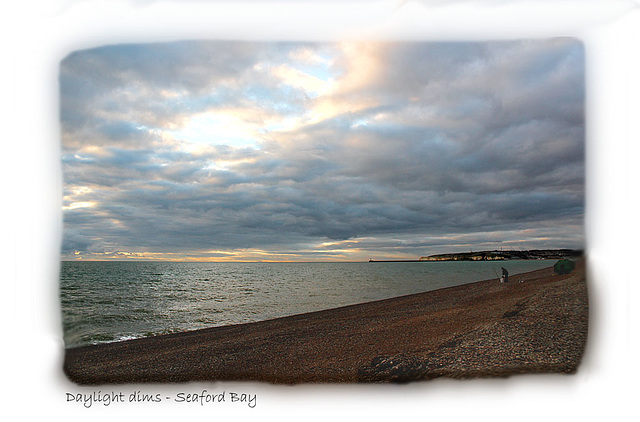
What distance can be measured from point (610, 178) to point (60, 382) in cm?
346

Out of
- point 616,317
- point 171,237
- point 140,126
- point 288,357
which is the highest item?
point 140,126

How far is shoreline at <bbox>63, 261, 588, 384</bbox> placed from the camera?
2.15m

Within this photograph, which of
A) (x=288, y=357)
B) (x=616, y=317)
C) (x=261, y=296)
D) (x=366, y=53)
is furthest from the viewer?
(x=261, y=296)

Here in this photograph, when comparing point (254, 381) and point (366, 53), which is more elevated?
point (366, 53)

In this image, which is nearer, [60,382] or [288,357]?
[60,382]

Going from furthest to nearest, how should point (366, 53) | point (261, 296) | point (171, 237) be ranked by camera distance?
point (261, 296) → point (171, 237) → point (366, 53)

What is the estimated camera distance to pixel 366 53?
2.38 m

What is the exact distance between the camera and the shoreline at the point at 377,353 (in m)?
2.15

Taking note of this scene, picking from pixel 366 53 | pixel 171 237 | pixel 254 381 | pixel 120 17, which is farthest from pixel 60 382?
pixel 366 53

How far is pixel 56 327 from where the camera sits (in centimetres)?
209

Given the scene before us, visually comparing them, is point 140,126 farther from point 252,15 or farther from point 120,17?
point 252,15

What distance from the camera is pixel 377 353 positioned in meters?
2.61

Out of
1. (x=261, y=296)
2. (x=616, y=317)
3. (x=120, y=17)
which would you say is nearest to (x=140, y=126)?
(x=120, y=17)

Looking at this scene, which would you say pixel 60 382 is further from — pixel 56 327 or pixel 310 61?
pixel 310 61
